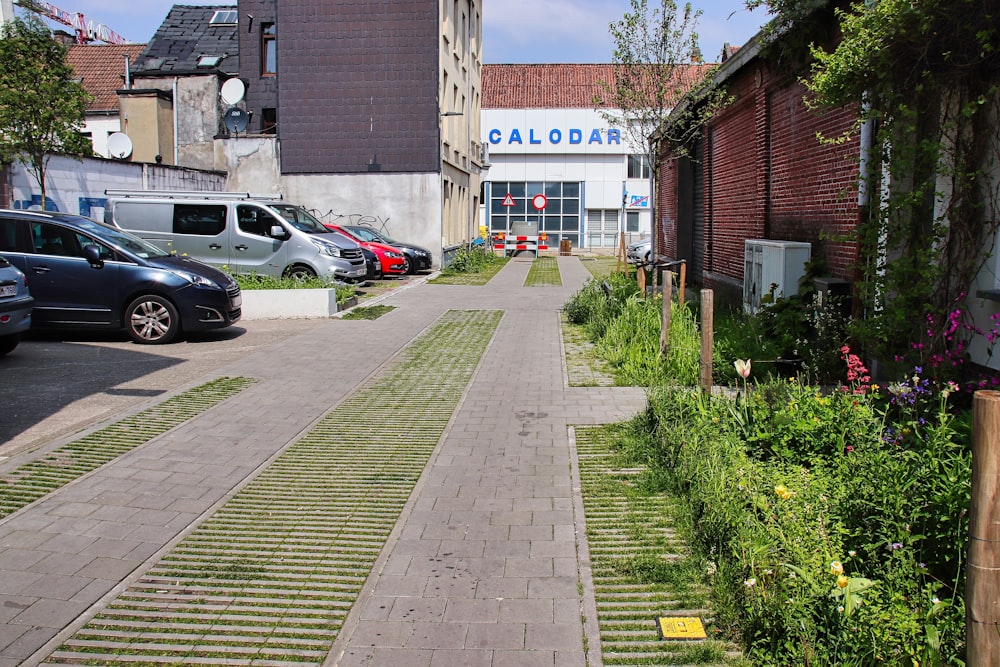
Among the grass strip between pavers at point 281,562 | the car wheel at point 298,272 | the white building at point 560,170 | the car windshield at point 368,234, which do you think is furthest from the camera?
the white building at point 560,170

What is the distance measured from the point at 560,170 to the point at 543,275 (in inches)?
948

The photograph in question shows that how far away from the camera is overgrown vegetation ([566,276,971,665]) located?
3.38m

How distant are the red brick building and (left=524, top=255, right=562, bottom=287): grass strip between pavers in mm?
5664

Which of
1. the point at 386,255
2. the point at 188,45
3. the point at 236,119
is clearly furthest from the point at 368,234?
the point at 188,45

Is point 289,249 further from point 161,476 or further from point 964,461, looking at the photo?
point 964,461

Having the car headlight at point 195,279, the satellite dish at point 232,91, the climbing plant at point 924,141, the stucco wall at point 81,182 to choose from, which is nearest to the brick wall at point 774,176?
the climbing plant at point 924,141

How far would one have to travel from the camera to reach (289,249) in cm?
1797

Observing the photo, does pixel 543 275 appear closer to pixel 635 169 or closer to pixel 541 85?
pixel 635 169

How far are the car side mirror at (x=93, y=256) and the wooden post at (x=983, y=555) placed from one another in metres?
11.9

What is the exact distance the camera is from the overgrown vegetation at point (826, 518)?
338 cm

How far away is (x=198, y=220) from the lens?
700 inches

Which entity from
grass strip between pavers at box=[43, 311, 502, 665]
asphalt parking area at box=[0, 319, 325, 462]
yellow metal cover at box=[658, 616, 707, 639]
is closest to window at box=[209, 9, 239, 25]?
asphalt parking area at box=[0, 319, 325, 462]

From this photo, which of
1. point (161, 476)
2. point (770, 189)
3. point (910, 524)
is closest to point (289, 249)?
point (770, 189)

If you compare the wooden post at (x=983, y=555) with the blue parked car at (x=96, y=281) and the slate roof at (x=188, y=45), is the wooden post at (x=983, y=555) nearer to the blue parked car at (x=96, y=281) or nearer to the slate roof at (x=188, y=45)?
the blue parked car at (x=96, y=281)
